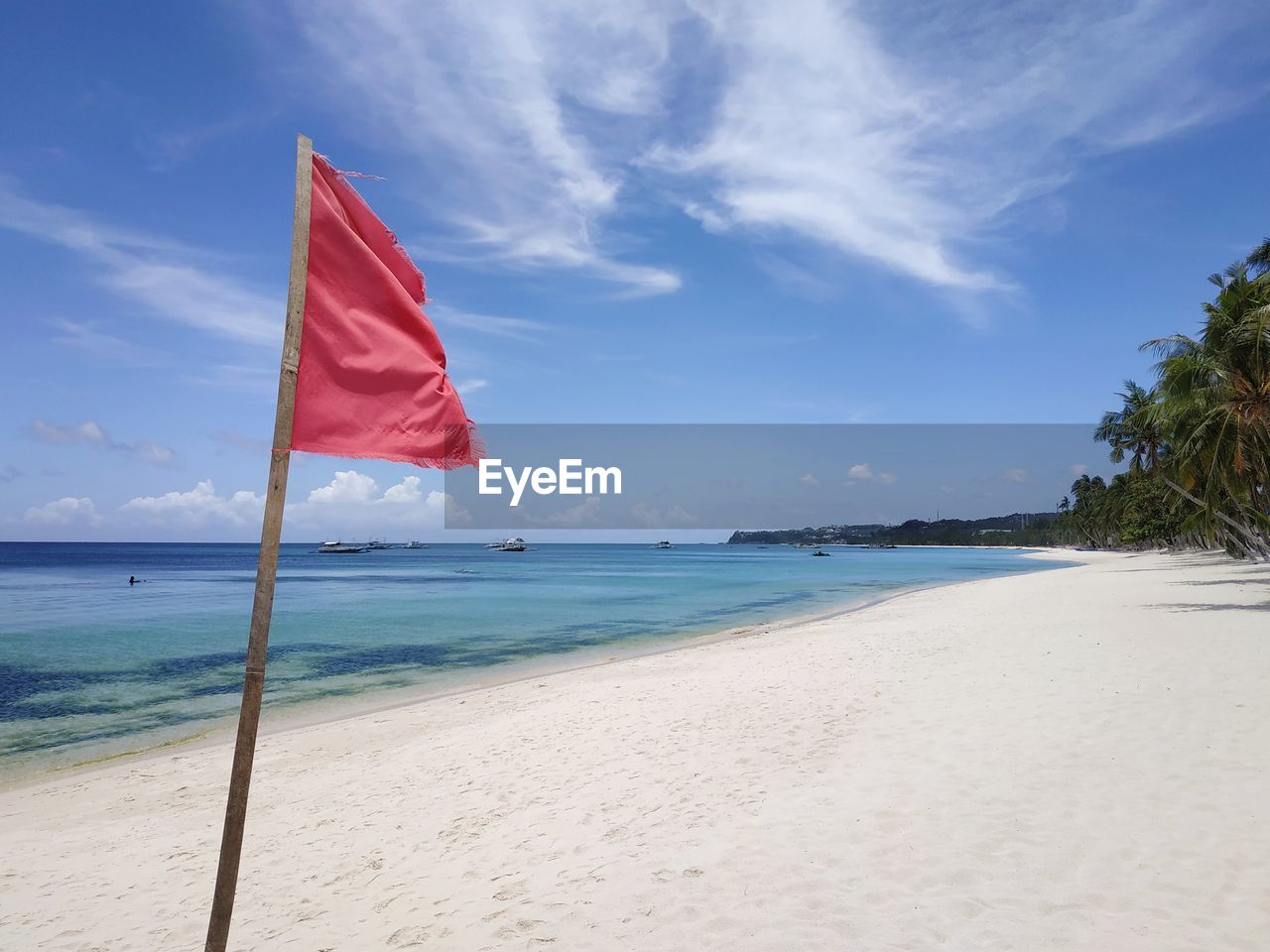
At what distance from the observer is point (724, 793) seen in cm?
675

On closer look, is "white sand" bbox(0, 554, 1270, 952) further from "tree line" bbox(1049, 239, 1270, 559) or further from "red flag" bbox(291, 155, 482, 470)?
"tree line" bbox(1049, 239, 1270, 559)

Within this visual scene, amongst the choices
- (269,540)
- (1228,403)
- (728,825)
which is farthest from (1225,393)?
(269,540)

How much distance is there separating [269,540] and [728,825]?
4.53m

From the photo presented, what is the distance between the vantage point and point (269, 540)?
2881 millimetres

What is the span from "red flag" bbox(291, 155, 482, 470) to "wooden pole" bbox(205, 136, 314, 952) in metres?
0.08

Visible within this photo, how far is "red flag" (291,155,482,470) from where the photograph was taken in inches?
126

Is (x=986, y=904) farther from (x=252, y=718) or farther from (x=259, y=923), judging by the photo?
(x=259, y=923)

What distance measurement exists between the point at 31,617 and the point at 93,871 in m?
34.6

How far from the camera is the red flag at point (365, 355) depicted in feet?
10.5

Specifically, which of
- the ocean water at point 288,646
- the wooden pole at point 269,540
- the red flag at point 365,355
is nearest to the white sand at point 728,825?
the wooden pole at point 269,540

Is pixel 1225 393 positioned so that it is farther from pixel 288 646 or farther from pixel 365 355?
pixel 288 646

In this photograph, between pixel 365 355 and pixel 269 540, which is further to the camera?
pixel 365 355

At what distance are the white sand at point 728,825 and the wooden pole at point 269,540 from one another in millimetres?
1857

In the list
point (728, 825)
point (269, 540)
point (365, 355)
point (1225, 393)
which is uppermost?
point (1225, 393)
